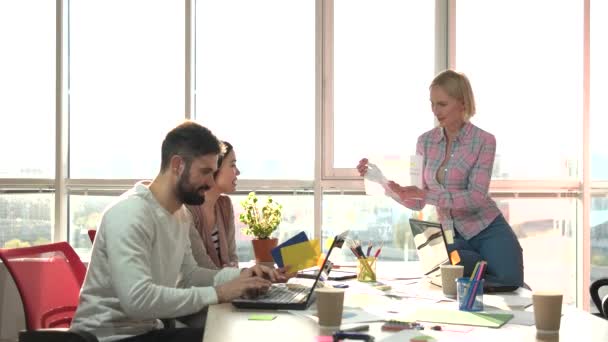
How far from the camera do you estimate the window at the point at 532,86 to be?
512 cm

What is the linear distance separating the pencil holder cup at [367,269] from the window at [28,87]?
2887mm

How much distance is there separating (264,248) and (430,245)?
3.06 ft

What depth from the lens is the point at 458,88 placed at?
3.55 metres

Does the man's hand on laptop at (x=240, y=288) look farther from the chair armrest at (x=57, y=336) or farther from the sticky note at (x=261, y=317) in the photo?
the chair armrest at (x=57, y=336)

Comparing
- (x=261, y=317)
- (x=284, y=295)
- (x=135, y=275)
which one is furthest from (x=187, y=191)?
(x=261, y=317)

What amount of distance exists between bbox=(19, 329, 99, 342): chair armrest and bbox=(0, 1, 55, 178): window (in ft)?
10.0

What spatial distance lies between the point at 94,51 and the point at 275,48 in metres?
1.24

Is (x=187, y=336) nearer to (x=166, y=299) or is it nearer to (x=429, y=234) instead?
(x=166, y=299)

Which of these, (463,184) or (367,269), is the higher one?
(463,184)

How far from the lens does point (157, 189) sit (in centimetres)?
258

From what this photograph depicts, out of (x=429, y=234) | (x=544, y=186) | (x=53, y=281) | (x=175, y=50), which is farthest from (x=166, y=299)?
(x=544, y=186)

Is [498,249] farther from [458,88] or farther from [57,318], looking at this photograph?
[57,318]

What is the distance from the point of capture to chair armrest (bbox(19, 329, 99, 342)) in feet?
6.86

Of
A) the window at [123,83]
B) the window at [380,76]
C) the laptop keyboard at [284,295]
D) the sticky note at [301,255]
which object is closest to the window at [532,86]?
→ the window at [380,76]
